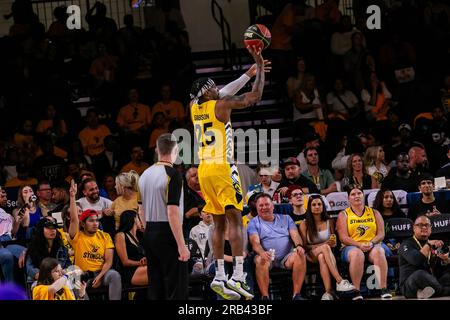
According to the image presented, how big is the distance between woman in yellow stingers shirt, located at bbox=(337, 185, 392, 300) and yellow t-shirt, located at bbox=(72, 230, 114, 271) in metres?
2.67

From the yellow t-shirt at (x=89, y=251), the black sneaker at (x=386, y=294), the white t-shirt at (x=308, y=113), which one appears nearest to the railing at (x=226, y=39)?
the white t-shirt at (x=308, y=113)

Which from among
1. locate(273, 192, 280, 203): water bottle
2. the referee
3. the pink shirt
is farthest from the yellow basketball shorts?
the pink shirt

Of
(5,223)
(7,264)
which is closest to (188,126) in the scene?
(5,223)

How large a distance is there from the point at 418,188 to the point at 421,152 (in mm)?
1081

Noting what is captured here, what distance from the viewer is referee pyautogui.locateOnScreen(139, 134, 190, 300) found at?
1080 cm

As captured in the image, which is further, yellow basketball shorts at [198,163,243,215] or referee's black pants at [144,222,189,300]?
yellow basketball shorts at [198,163,243,215]

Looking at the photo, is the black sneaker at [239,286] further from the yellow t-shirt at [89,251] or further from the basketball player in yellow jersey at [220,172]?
the yellow t-shirt at [89,251]

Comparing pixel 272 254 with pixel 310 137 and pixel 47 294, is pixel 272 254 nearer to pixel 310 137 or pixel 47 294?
pixel 47 294

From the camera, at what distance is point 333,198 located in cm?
1490

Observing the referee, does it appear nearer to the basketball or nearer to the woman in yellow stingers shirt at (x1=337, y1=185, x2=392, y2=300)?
the basketball

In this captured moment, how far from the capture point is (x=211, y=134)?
11.7 metres

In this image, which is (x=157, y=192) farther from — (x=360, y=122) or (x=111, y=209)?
(x=360, y=122)

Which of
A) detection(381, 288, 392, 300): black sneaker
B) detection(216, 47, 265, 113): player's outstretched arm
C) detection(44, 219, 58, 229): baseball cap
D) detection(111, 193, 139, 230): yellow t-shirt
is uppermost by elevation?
detection(216, 47, 265, 113): player's outstretched arm

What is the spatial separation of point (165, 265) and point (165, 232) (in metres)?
0.29
